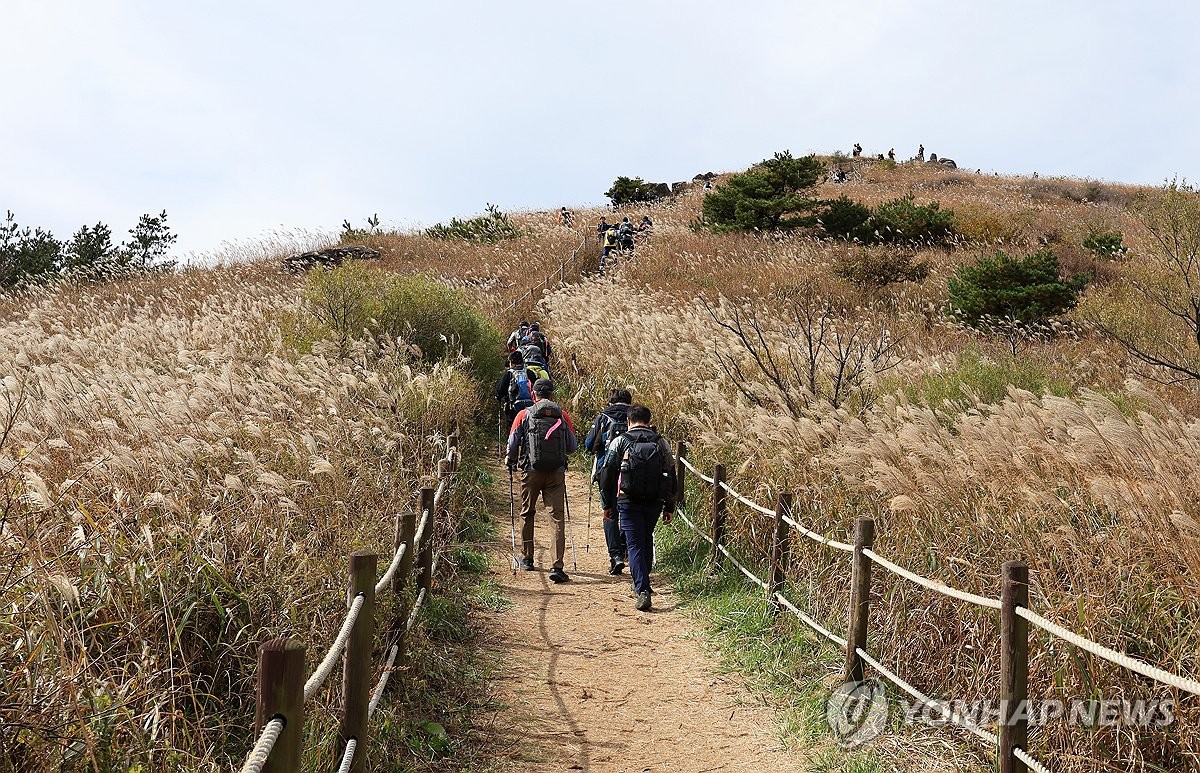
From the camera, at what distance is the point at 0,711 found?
272 centimetres

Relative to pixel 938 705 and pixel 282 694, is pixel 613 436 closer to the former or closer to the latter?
pixel 938 705

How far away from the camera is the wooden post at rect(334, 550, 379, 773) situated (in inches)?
156

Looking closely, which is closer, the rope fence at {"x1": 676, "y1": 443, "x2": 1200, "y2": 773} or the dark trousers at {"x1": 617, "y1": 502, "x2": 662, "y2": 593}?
the rope fence at {"x1": 676, "y1": 443, "x2": 1200, "y2": 773}

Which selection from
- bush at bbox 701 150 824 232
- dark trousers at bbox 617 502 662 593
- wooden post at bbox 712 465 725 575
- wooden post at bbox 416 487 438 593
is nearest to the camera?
wooden post at bbox 416 487 438 593

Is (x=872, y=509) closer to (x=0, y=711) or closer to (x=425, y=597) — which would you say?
(x=425, y=597)

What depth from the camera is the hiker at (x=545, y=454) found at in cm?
928

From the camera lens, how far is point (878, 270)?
23.2 metres

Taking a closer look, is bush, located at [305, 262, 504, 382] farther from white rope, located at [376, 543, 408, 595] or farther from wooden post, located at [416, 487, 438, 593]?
white rope, located at [376, 543, 408, 595]

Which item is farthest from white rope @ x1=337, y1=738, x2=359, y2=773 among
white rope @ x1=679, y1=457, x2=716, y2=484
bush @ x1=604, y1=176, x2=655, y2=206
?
bush @ x1=604, y1=176, x2=655, y2=206

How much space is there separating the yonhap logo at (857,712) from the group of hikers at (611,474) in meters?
2.81

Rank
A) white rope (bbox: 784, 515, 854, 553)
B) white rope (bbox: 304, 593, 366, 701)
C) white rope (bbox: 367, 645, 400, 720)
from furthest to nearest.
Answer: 1. white rope (bbox: 784, 515, 854, 553)
2. white rope (bbox: 367, 645, 400, 720)
3. white rope (bbox: 304, 593, 366, 701)

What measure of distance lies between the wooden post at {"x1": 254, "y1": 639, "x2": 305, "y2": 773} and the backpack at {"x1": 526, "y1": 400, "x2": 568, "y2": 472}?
6.53m

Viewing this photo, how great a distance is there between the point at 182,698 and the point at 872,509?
4828 millimetres

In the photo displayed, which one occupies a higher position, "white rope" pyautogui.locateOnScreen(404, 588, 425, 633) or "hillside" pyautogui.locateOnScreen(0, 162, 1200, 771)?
"hillside" pyautogui.locateOnScreen(0, 162, 1200, 771)
